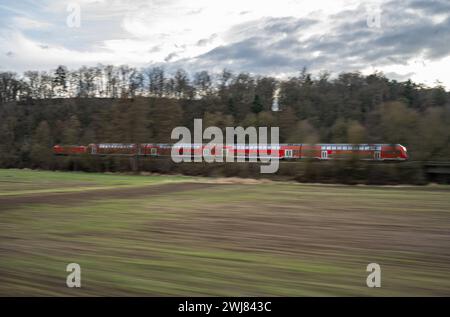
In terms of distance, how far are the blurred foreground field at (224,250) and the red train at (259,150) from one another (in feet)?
86.4

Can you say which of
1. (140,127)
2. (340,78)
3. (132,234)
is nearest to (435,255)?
(132,234)

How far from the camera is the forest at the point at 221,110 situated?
140ft

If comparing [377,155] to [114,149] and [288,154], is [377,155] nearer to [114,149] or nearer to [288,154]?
[288,154]

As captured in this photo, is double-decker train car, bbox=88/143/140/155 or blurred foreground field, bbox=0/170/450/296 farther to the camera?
double-decker train car, bbox=88/143/140/155

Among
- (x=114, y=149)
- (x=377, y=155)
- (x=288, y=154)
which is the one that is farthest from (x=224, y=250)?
(x=114, y=149)

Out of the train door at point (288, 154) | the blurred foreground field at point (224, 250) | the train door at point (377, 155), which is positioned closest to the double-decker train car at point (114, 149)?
the train door at point (288, 154)

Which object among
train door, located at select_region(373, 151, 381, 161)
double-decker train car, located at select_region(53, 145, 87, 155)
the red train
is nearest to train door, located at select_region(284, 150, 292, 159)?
the red train

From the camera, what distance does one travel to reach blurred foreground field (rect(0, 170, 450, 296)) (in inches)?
Answer: 241

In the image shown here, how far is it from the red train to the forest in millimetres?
1045

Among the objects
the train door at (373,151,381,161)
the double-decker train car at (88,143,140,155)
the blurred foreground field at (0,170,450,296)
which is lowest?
the blurred foreground field at (0,170,450,296)

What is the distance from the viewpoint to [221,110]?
8350cm

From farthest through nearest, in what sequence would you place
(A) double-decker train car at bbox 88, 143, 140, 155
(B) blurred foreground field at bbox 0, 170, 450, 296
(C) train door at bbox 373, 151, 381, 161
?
(A) double-decker train car at bbox 88, 143, 140, 155, (C) train door at bbox 373, 151, 381, 161, (B) blurred foreground field at bbox 0, 170, 450, 296

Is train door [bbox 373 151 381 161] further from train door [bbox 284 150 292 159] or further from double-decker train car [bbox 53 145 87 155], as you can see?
double-decker train car [bbox 53 145 87 155]

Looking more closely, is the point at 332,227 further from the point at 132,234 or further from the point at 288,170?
the point at 288,170
